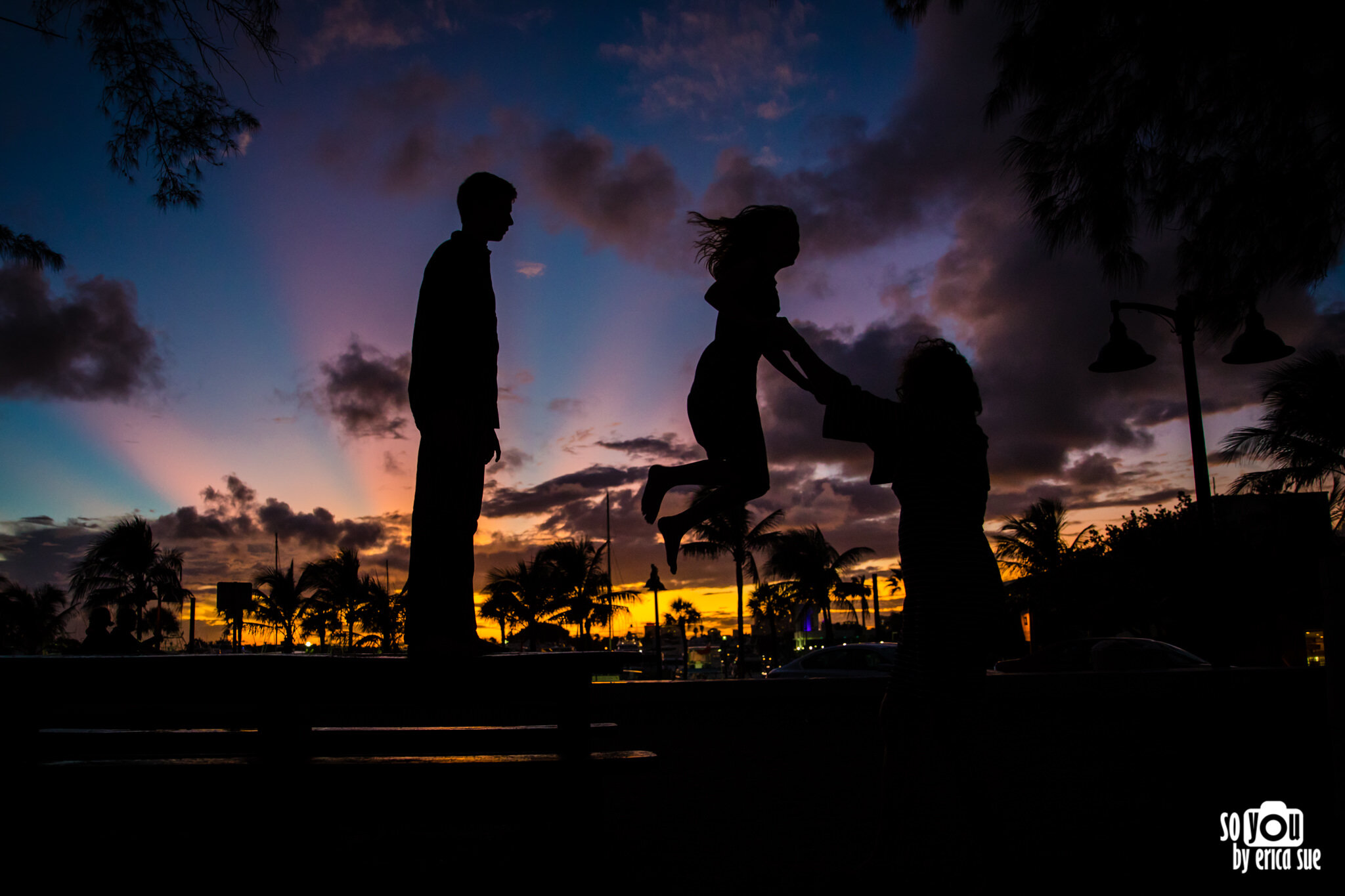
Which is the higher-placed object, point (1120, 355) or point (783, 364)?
point (1120, 355)

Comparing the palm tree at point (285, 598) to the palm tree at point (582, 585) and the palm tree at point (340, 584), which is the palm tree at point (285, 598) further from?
the palm tree at point (582, 585)

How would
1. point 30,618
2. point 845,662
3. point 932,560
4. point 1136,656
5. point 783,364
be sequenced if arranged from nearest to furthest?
point 932,560, point 783,364, point 1136,656, point 845,662, point 30,618

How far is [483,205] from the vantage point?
3.43 m

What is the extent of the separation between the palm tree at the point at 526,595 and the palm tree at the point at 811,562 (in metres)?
12.2

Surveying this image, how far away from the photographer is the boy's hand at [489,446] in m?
3.31

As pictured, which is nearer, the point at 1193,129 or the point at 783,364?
the point at 783,364

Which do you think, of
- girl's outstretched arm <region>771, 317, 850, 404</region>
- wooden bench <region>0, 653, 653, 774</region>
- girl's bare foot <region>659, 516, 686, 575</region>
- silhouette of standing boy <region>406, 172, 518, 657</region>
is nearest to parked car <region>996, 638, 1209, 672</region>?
girl's bare foot <region>659, 516, 686, 575</region>

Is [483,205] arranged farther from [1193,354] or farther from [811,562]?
[811,562]

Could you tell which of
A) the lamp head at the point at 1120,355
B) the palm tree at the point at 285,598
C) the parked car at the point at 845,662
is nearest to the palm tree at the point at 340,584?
the palm tree at the point at 285,598

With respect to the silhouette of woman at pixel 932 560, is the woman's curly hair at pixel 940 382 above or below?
above

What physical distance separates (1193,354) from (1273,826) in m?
7.62

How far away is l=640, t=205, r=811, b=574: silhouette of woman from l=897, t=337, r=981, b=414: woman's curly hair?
48 centimetres

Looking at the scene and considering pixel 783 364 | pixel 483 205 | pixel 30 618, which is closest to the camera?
pixel 783 364

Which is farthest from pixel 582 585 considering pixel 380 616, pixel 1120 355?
pixel 1120 355
